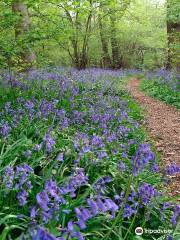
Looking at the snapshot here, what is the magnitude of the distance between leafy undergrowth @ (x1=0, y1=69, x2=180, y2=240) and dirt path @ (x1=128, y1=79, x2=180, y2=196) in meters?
0.48

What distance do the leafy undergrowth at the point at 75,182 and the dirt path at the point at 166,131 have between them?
0.48 metres

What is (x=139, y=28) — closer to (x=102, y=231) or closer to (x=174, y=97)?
(x=174, y=97)

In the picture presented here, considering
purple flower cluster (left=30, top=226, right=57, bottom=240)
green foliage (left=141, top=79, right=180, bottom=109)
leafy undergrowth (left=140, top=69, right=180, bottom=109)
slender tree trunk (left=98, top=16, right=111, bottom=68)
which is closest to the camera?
purple flower cluster (left=30, top=226, right=57, bottom=240)

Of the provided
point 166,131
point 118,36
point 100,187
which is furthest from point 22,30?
point 118,36

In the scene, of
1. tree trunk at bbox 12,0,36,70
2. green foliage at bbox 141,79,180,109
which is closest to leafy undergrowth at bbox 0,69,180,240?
tree trunk at bbox 12,0,36,70

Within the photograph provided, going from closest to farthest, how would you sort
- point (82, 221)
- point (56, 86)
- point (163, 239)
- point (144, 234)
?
point (82, 221) → point (163, 239) → point (144, 234) → point (56, 86)

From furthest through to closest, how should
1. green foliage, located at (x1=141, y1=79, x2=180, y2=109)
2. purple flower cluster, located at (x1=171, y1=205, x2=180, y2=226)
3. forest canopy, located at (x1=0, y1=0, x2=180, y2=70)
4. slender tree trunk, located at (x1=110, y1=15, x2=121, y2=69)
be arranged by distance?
1. slender tree trunk, located at (x1=110, y1=15, x2=121, y2=69)
2. forest canopy, located at (x1=0, y1=0, x2=180, y2=70)
3. green foliage, located at (x1=141, y1=79, x2=180, y2=109)
4. purple flower cluster, located at (x1=171, y1=205, x2=180, y2=226)

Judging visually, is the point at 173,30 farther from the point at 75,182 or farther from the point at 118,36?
the point at 118,36

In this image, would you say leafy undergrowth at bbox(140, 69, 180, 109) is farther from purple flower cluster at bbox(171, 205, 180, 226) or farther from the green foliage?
purple flower cluster at bbox(171, 205, 180, 226)

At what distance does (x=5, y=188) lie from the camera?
2408 millimetres

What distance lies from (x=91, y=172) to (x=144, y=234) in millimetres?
887

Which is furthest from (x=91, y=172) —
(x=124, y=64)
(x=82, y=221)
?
(x=124, y=64)

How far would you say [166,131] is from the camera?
6.38m

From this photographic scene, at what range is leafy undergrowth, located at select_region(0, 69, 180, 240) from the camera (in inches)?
74.9
